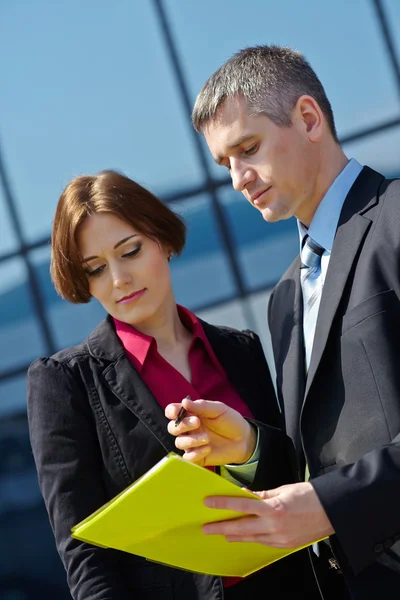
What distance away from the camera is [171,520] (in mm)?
1178

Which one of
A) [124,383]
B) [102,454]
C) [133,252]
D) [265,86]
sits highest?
[265,86]

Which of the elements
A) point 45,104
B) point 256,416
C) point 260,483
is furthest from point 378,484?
point 45,104

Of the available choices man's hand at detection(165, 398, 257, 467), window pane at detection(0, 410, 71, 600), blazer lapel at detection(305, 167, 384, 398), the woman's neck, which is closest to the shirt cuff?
man's hand at detection(165, 398, 257, 467)

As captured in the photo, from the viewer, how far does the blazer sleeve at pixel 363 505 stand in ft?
3.86

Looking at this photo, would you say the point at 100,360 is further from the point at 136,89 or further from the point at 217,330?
the point at 136,89

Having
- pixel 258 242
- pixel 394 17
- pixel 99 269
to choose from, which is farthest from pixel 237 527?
pixel 394 17

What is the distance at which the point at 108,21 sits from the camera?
322cm

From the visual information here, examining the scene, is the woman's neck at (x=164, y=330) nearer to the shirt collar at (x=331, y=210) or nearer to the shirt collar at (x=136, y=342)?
the shirt collar at (x=136, y=342)

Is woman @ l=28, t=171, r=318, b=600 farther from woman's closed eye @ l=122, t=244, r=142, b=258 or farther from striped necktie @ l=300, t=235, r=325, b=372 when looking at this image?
striped necktie @ l=300, t=235, r=325, b=372

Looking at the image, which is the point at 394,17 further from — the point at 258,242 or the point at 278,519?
the point at 278,519

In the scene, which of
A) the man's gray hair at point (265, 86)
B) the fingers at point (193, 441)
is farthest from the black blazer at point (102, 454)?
the man's gray hair at point (265, 86)

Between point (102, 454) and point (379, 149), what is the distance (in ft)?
6.41

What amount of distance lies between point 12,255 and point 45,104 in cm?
61

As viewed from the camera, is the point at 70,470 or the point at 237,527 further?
the point at 70,470
